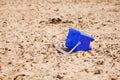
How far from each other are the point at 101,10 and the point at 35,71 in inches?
168

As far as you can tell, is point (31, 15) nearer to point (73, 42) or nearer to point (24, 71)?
point (73, 42)

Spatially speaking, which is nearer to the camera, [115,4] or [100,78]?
[100,78]

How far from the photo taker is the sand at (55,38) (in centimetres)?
439

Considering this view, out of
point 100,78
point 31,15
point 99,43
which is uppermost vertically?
point 31,15

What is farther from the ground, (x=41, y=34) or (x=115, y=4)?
(x=115, y=4)

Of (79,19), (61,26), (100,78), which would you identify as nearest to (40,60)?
(100,78)

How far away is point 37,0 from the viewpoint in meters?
9.45

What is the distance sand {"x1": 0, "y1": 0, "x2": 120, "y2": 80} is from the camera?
4.39 metres

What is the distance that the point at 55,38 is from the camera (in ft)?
19.3

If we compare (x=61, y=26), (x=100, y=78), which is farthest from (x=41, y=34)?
(x=100, y=78)

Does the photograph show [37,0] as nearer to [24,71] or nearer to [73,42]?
[73,42]

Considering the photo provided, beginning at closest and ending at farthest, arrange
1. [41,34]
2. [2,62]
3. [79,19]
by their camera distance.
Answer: [2,62], [41,34], [79,19]

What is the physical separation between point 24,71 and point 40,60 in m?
0.46

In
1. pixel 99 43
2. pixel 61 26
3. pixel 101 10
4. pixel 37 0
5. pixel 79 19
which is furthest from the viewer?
pixel 37 0
